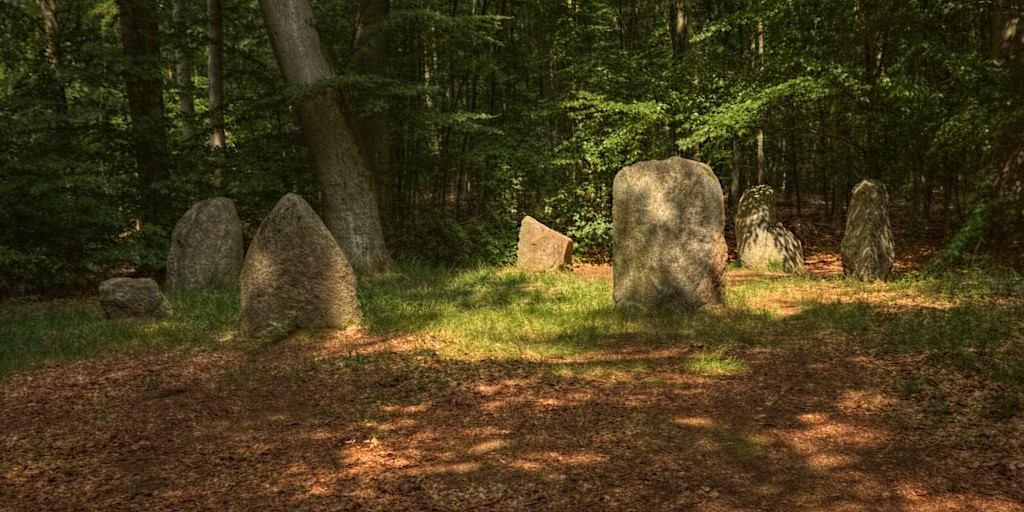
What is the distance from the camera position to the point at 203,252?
11727 mm

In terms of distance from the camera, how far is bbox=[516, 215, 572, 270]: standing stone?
546 inches

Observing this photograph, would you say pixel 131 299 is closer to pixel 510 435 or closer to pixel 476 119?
pixel 510 435

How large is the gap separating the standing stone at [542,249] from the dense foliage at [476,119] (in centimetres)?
85

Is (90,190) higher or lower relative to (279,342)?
higher

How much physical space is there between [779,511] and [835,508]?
0.30 m

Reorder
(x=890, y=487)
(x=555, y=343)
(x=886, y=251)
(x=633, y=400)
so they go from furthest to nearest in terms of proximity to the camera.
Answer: (x=886, y=251), (x=555, y=343), (x=633, y=400), (x=890, y=487)

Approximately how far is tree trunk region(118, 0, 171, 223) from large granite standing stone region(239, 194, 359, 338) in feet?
20.0

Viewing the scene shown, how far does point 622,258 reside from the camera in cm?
882

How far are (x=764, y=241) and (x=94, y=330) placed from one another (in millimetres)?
11418

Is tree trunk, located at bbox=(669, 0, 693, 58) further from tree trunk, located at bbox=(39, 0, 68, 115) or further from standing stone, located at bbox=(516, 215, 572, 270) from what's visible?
tree trunk, located at bbox=(39, 0, 68, 115)

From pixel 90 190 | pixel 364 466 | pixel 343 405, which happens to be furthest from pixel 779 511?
pixel 90 190

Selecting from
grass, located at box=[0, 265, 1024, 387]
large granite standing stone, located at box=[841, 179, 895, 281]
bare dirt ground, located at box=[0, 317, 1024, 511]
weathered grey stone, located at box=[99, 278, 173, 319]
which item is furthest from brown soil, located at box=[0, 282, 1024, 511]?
large granite standing stone, located at box=[841, 179, 895, 281]

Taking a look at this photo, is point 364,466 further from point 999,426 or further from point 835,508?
point 999,426

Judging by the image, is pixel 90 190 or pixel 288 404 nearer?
pixel 288 404
